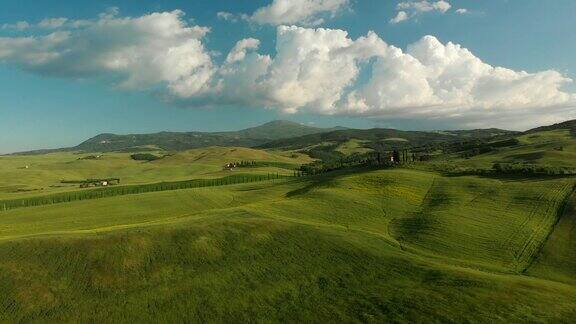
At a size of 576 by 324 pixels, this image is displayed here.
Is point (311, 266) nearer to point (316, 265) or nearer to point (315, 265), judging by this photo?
point (315, 265)

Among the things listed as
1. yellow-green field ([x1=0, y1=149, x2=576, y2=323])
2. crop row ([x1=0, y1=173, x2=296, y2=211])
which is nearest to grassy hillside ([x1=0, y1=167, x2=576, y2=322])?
yellow-green field ([x1=0, y1=149, x2=576, y2=323])

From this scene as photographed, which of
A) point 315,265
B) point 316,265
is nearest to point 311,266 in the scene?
point 315,265

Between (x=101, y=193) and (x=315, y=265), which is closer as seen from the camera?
(x=315, y=265)

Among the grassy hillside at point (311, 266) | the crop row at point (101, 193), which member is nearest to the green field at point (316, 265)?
the grassy hillside at point (311, 266)

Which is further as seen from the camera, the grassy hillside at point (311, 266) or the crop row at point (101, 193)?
the crop row at point (101, 193)

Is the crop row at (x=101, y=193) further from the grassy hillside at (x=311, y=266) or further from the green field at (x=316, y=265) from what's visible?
the grassy hillside at (x=311, y=266)

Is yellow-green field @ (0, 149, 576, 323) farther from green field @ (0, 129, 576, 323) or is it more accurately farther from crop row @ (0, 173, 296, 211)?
crop row @ (0, 173, 296, 211)

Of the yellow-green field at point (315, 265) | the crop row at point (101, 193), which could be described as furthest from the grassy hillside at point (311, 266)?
the crop row at point (101, 193)
